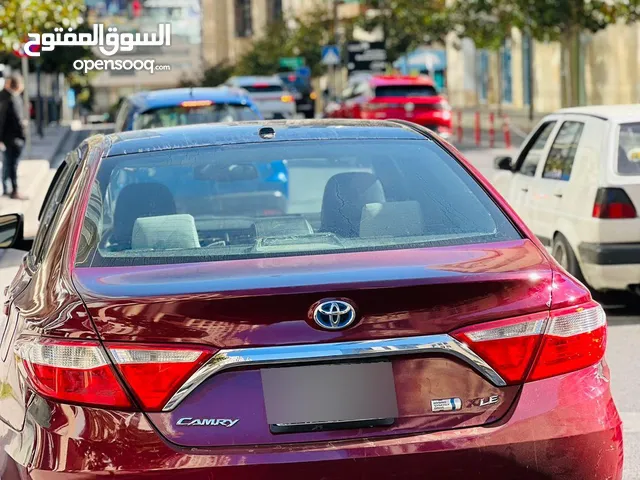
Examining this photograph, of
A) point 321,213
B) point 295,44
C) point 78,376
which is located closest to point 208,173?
point 321,213

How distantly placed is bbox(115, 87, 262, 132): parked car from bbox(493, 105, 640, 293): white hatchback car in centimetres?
375

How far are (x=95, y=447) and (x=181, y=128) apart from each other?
1.89m

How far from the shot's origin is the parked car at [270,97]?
3753 cm

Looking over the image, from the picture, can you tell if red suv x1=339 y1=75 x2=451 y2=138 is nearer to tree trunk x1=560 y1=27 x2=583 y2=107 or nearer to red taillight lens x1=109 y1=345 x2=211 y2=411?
tree trunk x1=560 y1=27 x2=583 y2=107

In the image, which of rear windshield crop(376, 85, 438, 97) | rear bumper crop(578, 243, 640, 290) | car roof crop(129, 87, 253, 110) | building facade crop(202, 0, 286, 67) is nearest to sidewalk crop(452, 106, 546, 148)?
rear windshield crop(376, 85, 438, 97)

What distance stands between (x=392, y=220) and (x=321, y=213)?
1.42 ft

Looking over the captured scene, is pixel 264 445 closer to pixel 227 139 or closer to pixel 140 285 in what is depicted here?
pixel 140 285

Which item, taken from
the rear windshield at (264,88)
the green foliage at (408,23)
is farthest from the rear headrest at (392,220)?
the green foliage at (408,23)

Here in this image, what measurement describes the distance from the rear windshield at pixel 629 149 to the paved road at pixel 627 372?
1.02m

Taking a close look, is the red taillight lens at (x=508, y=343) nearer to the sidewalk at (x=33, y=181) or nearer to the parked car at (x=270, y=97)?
the sidewalk at (x=33, y=181)

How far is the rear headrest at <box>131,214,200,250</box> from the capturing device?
167 inches

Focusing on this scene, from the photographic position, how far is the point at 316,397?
138 inches

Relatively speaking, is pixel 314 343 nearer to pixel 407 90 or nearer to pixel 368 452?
pixel 368 452

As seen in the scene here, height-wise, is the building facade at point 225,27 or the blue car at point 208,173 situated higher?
the building facade at point 225,27
